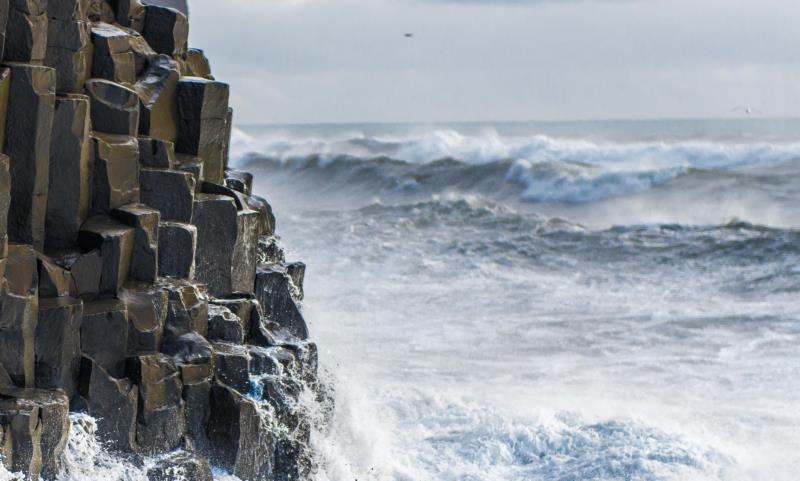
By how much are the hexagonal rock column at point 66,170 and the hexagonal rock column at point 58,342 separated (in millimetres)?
534

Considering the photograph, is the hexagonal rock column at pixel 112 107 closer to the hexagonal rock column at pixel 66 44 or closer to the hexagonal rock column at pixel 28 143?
the hexagonal rock column at pixel 66 44

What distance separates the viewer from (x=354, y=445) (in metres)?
9.82

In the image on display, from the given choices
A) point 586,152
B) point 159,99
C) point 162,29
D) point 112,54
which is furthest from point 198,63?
point 586,152

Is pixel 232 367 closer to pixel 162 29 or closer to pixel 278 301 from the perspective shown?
pixel 278 301

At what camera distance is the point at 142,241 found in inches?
286

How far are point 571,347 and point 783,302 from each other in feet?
15.8

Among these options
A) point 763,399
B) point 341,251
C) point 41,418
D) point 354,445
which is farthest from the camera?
point 341,251

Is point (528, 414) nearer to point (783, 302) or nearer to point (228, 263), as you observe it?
point (228, 263)

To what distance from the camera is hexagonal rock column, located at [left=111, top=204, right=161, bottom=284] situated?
23.7 feet

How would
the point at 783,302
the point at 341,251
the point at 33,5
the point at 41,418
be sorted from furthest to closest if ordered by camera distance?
the point at 341,251
the point at 783,302
the point at 33,5
the point at 41,418

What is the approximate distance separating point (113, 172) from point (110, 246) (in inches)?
22.4

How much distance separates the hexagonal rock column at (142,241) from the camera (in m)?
7.24

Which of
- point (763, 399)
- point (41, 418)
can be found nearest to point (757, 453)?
point (763, 399)

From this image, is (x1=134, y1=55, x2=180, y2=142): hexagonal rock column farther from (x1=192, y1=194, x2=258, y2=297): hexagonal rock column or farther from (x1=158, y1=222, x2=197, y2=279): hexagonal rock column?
(x1=158, y1=222, x2=197, y2=279): hexagonal rock column
